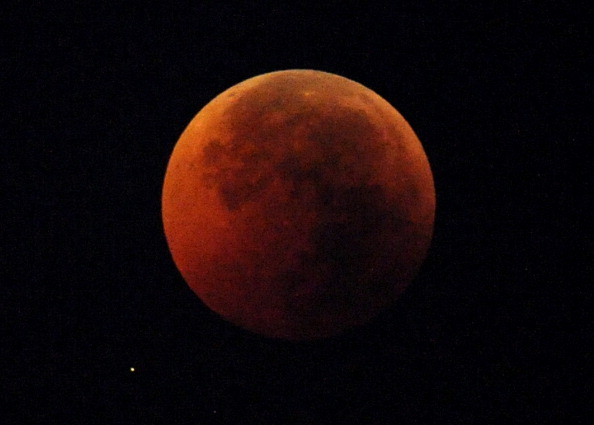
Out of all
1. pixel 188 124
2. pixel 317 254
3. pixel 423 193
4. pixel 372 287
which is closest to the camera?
pixel 317 254

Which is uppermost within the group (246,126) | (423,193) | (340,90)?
(340,90)

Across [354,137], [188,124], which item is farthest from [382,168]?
[188,124]

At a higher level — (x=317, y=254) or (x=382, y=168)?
(x=382, y=168)

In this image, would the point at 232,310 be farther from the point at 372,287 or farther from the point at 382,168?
the point at 382,168

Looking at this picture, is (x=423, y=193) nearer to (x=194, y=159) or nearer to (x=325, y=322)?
(x=325, y=322)

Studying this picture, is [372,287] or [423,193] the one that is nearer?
[372,287]

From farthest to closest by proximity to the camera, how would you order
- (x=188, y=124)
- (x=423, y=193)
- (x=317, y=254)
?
(x=188, y=124)
(x=423, y=193)
(x=317, y=254)

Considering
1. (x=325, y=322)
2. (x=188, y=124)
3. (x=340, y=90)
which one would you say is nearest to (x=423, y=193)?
(x=340, y=90)
